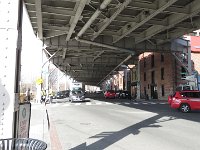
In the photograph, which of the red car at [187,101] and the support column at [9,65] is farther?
the red car at [187,101]

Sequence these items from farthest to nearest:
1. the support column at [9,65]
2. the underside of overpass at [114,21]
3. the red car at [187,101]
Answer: the red car at [187,101]
the underside of overpass at [114,21]
the support column at [9,65]

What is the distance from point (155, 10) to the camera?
23312 mm

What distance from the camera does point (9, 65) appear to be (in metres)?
4.30

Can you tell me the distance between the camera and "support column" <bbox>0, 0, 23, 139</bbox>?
421cm

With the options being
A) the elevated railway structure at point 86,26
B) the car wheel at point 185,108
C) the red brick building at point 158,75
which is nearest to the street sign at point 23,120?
the elevated railway structure at point 86,26

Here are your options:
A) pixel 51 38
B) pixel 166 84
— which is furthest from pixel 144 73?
pixel 51 38

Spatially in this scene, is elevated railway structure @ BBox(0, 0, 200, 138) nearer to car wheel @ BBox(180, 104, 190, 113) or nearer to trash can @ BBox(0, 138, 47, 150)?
trash can @ BBox(0, 138, 47, 150)

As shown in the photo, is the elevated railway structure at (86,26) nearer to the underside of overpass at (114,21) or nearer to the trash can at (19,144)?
the underside of overpass at (114,21)

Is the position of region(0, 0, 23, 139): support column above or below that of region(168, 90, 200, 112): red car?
above

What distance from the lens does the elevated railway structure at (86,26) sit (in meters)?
4.30

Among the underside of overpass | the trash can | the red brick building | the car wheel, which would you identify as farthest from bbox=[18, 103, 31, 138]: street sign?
the red brick building

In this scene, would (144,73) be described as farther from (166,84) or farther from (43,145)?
(43,145)

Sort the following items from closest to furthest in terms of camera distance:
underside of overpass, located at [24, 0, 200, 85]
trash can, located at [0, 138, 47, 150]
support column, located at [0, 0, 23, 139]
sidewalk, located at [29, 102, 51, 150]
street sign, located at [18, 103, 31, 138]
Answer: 1. trash can, located at [0, 138, 47, 150]
2. support column, located at [0, 0, 23, 139]
3. street sign, located at [18, 103, 31, 138]
4. sidewalk, located at [29, 102, 51, 150]
5. underside of overpass, located at [24, 0, 200, 85]

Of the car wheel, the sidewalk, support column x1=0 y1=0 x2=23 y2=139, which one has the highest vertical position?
support column x1=0 y1=0 x2=23 y2=139
